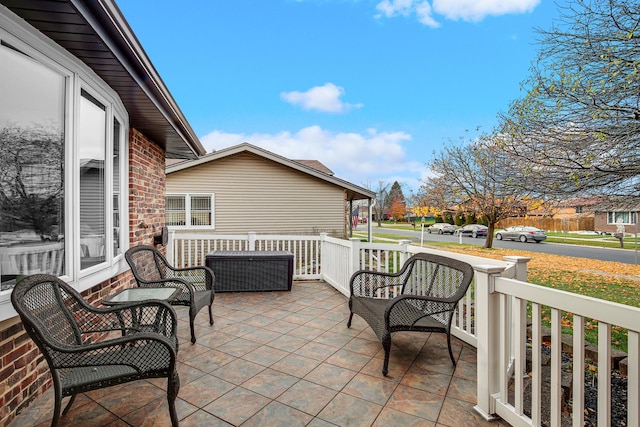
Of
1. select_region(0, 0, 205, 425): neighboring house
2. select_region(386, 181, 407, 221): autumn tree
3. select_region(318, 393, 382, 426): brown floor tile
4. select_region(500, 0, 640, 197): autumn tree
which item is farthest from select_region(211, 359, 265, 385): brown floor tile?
select_region(386, 181, 407, 221): autumn tree

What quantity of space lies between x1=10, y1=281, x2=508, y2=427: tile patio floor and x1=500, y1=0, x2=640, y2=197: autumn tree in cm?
433

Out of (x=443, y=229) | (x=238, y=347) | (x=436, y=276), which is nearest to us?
(x=238, y=347)

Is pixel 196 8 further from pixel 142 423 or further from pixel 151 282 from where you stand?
pixel 142 423

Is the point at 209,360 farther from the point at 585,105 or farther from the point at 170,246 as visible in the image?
the point at 585,105

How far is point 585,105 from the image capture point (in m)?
5.20

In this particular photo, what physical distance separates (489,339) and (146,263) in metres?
3.61

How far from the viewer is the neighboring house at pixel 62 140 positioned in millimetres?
2049

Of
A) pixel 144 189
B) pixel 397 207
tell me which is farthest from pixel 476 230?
pixel 144 189

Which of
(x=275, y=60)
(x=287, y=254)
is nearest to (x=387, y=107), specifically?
(x=275, y=60)

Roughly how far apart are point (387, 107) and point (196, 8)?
41.2ft

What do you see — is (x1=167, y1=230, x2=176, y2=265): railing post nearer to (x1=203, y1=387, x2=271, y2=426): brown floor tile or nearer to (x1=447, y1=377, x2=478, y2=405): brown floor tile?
Result: (x1=203, y1=387, x2=271, y2=426): brown floor tile

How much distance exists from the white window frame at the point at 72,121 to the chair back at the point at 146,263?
188 mm

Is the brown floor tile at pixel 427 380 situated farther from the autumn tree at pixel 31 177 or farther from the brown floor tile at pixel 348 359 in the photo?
the autumn tree at pixel 31 177

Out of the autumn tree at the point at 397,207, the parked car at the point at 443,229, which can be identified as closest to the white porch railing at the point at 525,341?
the parked car at the point at 443,229
